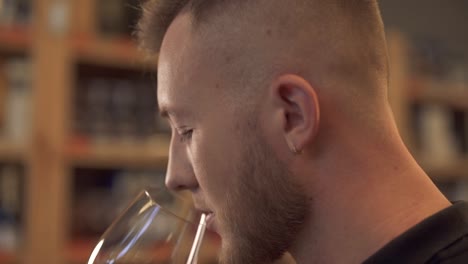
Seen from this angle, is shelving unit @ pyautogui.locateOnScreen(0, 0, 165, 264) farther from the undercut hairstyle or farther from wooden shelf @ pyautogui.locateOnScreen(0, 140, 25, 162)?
the undercut hairstyle

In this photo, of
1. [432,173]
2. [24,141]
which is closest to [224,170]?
[24,141]

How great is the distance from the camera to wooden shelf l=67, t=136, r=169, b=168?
7.84 ft

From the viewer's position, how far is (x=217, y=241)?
8.48ft

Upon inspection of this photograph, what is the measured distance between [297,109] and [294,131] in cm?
3

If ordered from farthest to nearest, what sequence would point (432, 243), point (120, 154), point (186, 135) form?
point (120, 154)
point (186, 135)
point (432, 243)

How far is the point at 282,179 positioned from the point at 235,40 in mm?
208

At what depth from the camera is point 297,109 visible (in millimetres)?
957

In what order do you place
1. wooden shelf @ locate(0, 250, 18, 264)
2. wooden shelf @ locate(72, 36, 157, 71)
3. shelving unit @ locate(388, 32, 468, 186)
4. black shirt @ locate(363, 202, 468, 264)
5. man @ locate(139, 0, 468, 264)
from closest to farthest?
black shirt @ locate(363, 202, 468, 264) < man @ locate(139, 0, 468, 264) < wooden shelf @ locate(0, 250, 18, 264) < wooden shelf @ locate(72, 36, 157, 71) < shelving unit @ locate(388, 32, 468, 186)

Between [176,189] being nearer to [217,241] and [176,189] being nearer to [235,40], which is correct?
[235,40]

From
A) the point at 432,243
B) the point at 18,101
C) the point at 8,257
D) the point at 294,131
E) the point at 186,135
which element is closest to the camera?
the point at 432,243

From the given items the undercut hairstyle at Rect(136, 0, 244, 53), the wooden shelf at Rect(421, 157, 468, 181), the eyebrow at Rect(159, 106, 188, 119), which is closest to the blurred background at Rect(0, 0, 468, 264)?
the undercut hairstyle at Rect(136, 0, 244, 53)

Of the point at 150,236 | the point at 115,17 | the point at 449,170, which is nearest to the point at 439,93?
the point at 449,170

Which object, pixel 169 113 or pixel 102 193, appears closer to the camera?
pixel 169 113

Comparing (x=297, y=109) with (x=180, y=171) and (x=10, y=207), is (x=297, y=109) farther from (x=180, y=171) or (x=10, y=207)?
(x=10, y=207)
